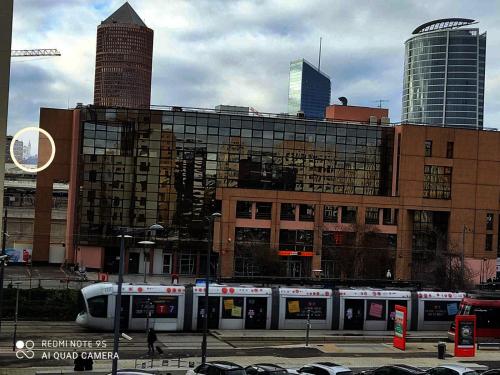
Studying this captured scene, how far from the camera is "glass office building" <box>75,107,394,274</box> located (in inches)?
2945

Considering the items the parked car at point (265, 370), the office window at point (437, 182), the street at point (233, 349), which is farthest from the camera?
the office window at point (437, 182)

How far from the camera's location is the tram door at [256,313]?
3759cm

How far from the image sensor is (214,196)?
76.7 meters

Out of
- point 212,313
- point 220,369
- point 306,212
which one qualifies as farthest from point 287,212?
point 220,369

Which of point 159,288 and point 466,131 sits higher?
point 466,131

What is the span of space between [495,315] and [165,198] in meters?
47.1

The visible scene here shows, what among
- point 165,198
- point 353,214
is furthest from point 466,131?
point 165,198

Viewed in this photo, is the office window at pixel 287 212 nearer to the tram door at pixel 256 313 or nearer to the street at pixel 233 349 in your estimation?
the street at pixel 233 349

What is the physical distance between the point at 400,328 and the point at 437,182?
4840 cm

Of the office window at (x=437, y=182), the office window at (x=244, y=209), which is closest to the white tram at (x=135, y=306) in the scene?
the office window at (x=244, y=209)

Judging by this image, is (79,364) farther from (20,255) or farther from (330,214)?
(20,255)

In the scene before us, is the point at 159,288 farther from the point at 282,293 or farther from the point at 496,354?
the point at 496,354

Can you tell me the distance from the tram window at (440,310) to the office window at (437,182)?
39.1 meters

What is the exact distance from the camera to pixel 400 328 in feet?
111
